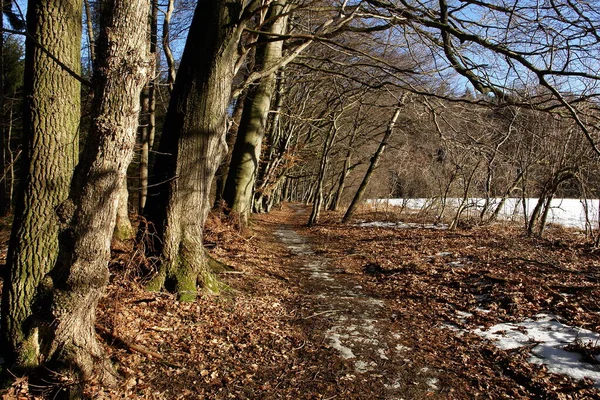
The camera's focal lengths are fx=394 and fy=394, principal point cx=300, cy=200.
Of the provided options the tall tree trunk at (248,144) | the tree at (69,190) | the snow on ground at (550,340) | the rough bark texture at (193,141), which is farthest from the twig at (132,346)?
the tall tree trunk at (248,144)

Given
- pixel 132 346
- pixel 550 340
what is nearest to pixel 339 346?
pixel 132 346

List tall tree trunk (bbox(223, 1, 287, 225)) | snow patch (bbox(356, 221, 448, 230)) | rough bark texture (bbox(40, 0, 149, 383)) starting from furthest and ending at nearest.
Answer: snow patch (bbox(356, 221, 448, 230)) < tall tree trunk (bbox(223, 1, 287, 225)) < rough bark texture (bbox(40, 0, 149, 383))

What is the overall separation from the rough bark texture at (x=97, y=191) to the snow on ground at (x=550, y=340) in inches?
169

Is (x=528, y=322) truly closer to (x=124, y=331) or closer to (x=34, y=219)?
(x=124, y=331)

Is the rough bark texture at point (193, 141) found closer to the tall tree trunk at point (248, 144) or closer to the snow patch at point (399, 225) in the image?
the tall tree trunk at point (248, 144)

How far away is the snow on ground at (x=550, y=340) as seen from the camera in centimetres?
384

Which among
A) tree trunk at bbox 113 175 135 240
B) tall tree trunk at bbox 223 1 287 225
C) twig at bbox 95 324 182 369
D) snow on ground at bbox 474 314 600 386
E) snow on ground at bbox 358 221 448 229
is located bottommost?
twig at bbox 95 324 182 369

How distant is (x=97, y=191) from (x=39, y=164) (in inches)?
41.7

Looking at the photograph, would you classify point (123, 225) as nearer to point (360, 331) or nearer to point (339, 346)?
point (339, 346)

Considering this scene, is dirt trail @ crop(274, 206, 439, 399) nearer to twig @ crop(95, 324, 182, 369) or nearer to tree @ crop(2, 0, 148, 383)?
twig @ crop(95, 324, 182, 369)

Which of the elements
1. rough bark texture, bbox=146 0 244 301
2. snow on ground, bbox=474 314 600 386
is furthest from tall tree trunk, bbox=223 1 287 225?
snow on ground, bbox=474 314 600 386

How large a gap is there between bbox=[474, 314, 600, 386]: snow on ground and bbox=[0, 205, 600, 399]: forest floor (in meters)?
0.08

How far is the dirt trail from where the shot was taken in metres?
3.86

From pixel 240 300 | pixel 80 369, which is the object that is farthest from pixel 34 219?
pixel 240 300
